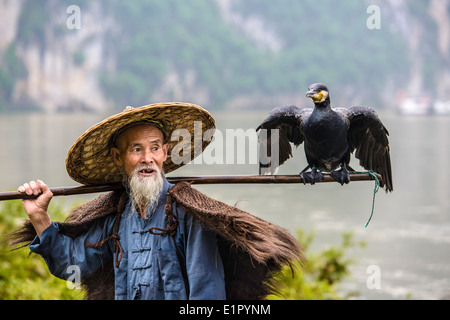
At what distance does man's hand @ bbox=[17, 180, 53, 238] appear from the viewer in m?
2.08

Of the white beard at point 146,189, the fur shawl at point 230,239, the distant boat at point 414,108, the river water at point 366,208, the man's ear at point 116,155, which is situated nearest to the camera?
the fur shawl at point 230,239

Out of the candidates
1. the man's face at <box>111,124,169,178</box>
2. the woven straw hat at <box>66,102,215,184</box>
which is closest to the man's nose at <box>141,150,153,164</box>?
the man's face at <box>111,124,169,178</box>

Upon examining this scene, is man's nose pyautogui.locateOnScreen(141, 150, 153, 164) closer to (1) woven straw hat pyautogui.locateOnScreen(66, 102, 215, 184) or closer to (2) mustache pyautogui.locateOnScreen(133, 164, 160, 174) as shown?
(2) mustache pyautogui.locateOnScreen(133, 164, 160, 174)

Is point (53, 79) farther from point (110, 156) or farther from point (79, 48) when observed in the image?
point (110, 156)

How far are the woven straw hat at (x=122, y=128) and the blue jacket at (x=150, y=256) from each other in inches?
8.2

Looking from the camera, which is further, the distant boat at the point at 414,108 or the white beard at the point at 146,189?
the distant boat at the point at 414,108

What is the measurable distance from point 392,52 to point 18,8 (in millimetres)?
28405

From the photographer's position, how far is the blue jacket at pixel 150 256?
6.83 feet

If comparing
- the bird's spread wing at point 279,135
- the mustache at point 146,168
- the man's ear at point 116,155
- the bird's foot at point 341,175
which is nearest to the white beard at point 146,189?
the mustache at point 146,168

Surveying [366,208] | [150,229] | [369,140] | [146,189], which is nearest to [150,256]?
[150,229]

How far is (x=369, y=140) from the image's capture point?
8.30 ft

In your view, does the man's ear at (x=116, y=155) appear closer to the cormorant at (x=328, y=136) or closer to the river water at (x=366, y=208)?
the river water at (x=366, y=208)

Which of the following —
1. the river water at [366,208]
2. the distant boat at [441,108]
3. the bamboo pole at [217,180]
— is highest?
the distant boat at [441,108]

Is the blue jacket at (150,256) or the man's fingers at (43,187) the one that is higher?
the man's fingers at (43,187)
